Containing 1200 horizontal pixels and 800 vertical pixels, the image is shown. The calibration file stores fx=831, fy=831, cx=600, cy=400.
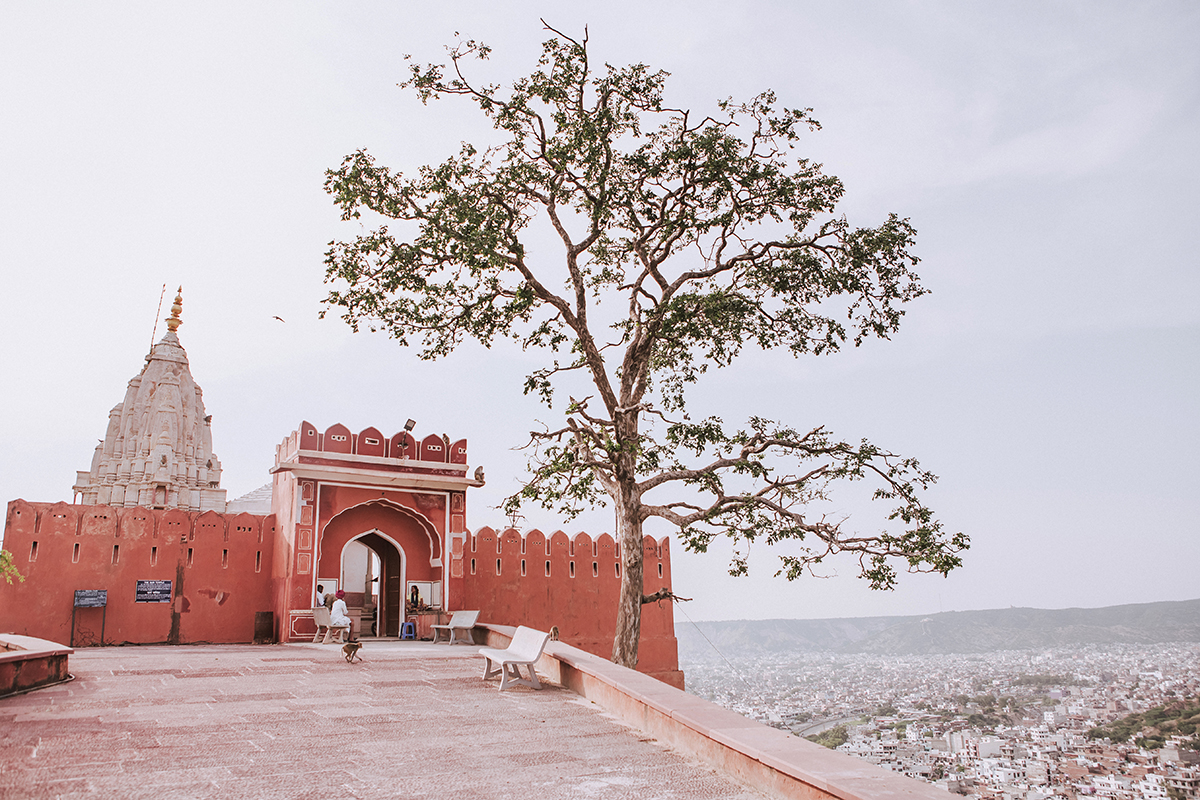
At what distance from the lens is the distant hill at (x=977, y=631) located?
34188mm

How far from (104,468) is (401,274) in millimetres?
26806

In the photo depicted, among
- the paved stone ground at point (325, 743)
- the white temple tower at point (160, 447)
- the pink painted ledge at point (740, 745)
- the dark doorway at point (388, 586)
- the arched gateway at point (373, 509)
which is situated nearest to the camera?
the pink painted ledge at point (740, 745)

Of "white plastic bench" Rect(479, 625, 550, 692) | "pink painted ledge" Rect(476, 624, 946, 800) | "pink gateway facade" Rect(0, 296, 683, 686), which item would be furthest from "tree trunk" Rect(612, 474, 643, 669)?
"pink painted ledge" Rect(476, 624, 946, 800)

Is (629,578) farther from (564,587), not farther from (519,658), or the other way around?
(564,587)

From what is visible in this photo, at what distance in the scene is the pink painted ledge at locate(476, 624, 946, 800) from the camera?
3.64m

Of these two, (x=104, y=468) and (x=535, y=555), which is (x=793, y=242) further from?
(x=104, y=468)

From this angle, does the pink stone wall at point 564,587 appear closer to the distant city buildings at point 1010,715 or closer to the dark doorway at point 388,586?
the dark doorway at point 388,586

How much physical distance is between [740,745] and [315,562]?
1229 centimetres

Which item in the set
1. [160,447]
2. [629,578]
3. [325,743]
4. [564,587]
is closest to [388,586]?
[564,587]

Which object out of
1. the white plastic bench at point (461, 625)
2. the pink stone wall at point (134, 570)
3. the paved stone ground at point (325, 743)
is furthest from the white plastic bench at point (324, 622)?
the paved stone ground at point (325, 743)

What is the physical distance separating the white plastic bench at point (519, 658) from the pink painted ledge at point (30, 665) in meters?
3.89

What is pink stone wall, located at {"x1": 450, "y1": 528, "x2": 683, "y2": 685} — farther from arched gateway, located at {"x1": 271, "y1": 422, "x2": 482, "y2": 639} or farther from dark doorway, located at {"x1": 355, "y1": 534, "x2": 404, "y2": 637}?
dark doorway, located at {"x1": 355, "y1": 534, "x2": 404, "y2": 637}

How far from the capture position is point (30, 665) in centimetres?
703

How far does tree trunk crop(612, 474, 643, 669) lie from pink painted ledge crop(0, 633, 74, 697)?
21.8ft
